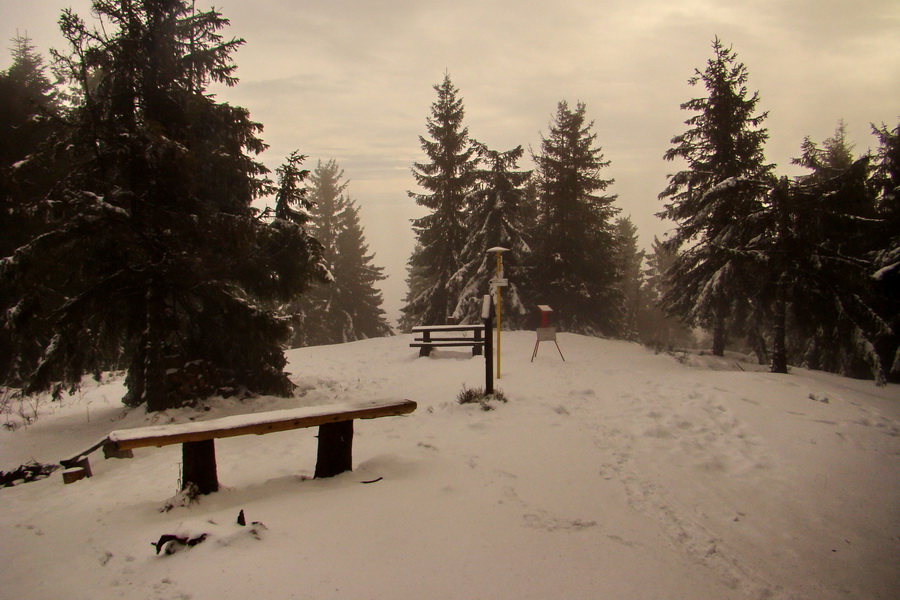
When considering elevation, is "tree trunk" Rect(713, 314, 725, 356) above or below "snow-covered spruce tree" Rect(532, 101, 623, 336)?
below

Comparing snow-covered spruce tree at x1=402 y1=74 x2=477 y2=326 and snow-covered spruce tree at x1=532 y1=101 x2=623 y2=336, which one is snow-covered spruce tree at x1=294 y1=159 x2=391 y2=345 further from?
snow-covered spruce tree at x1=532 y1=101 x2=623 y2=336

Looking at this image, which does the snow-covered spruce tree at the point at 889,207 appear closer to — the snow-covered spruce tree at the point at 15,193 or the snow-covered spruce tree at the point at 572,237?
the snow-covered spruce tree at the point at 572,237

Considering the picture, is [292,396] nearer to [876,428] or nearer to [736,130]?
[876,428]

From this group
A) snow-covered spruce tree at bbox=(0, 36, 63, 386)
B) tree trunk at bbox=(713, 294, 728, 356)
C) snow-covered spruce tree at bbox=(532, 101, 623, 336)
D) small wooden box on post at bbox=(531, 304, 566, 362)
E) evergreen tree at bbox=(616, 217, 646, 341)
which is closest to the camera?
snow-covered spruce tree at bbox=(0, 36, 63, 386)

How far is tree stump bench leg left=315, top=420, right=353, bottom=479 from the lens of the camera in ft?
15.2

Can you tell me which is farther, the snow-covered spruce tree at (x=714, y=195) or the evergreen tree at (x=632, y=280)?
the evergreen tree at (x=632, y=280)

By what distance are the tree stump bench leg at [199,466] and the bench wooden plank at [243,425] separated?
24 centimetres

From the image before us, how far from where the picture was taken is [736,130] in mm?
15250

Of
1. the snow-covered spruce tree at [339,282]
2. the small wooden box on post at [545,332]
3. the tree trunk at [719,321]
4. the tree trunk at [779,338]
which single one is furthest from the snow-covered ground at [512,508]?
the snow-covered spruce tree at [339,282]

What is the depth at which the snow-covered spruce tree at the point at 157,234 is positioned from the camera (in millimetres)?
6957

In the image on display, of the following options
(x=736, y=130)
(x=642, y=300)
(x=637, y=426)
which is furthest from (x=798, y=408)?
(x=642, y=300)

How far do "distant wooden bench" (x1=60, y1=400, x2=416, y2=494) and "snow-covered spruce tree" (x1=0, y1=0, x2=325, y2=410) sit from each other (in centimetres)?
397

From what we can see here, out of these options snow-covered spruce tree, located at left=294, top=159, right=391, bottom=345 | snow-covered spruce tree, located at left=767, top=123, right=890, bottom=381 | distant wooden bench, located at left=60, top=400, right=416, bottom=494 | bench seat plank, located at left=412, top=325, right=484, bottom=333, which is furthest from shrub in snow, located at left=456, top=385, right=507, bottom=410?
snow-covered spruce tree, located at left=294, top=159, right=391, bottom=345

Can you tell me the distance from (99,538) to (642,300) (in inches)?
1848
